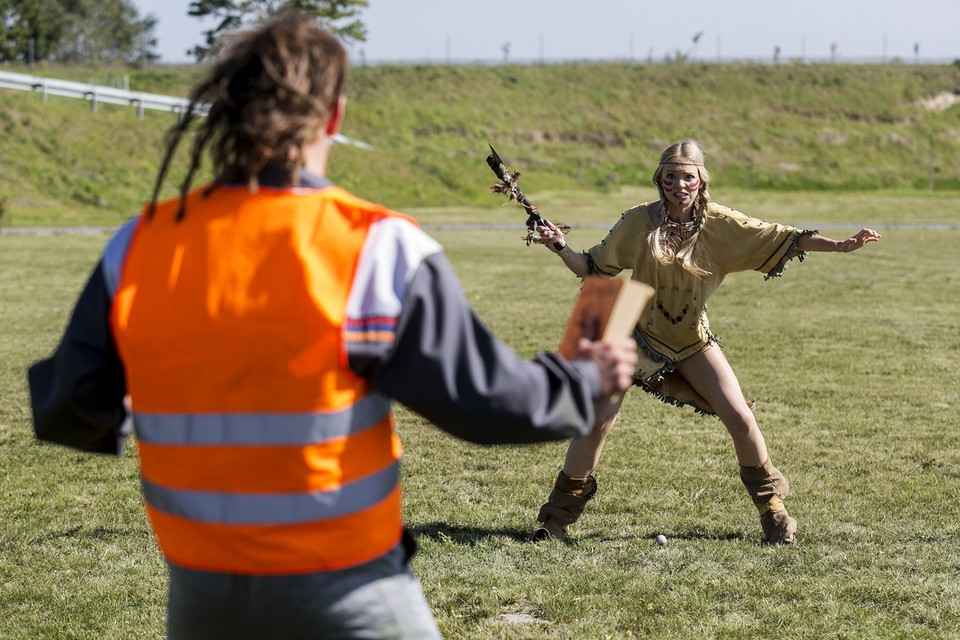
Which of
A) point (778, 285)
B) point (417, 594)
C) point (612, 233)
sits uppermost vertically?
point (612, 233)

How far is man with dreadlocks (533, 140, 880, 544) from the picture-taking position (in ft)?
18.5

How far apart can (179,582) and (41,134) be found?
36133 millimetres

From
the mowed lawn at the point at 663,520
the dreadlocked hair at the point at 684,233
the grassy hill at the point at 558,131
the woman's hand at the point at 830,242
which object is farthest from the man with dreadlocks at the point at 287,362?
the grassy hill at the point at 558,131

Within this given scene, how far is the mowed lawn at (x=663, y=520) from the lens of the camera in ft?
15.4

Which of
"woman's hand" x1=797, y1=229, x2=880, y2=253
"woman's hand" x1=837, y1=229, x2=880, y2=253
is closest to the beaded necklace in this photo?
"woman's hand" x1=797, y1=229, x2=880, y2=253

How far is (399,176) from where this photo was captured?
4100 cm

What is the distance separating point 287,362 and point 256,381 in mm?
72

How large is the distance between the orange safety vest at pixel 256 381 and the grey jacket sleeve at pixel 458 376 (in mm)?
107

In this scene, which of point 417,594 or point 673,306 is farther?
point 673,306

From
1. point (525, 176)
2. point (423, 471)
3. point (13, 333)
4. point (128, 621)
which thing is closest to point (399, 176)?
point (525, 176)

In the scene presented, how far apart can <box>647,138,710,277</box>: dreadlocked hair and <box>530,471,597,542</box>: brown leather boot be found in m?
1.22

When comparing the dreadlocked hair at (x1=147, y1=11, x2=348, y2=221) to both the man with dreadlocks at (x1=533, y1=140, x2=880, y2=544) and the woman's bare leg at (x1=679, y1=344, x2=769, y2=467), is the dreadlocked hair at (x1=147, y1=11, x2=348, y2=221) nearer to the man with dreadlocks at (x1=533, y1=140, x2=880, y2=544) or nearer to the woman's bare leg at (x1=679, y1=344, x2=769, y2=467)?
the man with dreadlocks at (x1=533, y1=140, x2=880, y2=544)

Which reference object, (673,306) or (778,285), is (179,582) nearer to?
(673,306)

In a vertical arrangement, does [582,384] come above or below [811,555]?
above
